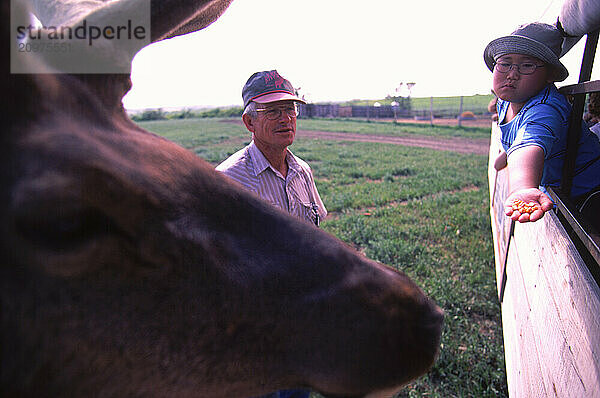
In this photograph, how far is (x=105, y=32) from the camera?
118cm

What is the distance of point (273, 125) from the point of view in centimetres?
244

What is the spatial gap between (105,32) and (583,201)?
2377 millimetres

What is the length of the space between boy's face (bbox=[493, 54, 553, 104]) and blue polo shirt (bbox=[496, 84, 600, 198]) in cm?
5

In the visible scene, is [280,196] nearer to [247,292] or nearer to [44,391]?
[247,292]

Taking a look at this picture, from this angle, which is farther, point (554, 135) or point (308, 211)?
point (308, 211)

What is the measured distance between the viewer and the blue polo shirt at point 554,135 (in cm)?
183

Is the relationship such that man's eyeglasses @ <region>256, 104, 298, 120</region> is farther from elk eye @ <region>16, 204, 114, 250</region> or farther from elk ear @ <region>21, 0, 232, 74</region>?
elk eye @ <region>16, 204, 114, 250</region>

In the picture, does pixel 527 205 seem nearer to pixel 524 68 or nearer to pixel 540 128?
pixel 540 128

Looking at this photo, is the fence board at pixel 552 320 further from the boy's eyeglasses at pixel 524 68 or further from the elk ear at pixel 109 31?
the elk ear at pixel 109 31

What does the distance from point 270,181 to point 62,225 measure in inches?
60.0

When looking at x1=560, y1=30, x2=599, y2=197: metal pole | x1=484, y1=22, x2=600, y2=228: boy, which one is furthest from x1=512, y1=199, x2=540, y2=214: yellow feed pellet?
x1=560, y1=30, x2=599, y2=197: metal pole

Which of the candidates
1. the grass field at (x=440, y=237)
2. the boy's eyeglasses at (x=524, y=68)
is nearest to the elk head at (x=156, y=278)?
the boy's eyeglasses at (x=524, y=68)

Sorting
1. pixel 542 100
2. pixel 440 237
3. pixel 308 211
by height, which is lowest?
pixel 440 237

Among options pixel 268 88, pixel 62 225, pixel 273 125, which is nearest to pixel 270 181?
pixel 273 125
